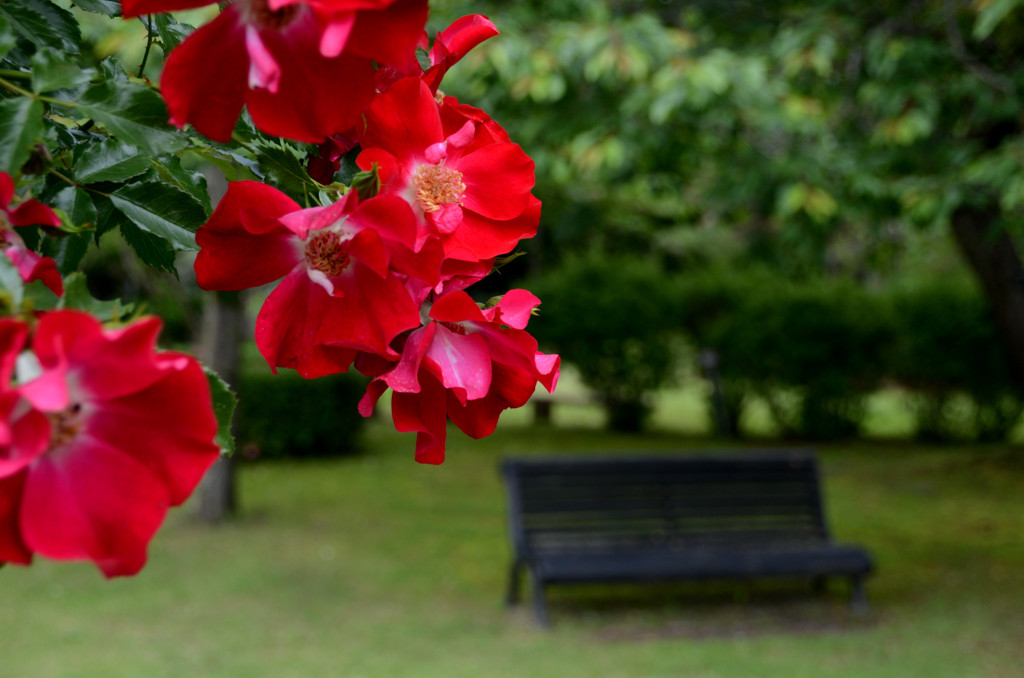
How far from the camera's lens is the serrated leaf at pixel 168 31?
2.23 ft

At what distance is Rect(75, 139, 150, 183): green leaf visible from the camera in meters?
0.65

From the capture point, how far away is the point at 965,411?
12383 millimetres

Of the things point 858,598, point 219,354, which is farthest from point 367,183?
point 219,354

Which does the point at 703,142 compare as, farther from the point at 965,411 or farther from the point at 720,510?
the point at 965,411

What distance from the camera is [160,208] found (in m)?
0.69

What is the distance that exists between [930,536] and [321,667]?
5463 mm

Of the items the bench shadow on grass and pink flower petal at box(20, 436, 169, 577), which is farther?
the bench shadow on grass

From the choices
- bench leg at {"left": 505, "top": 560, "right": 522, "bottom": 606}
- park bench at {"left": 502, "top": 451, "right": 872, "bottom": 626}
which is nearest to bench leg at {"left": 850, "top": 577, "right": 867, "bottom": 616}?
park bench at {"left": 502, "top": 451, "right": 872, "bottom": 626}

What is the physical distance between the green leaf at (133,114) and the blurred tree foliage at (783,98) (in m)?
3.79

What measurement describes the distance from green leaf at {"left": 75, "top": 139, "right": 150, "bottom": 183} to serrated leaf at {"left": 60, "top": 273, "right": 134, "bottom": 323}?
20cm

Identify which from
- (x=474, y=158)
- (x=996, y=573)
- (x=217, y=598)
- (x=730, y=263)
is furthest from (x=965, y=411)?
(x=474, y=158)

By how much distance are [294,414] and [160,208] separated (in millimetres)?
10674

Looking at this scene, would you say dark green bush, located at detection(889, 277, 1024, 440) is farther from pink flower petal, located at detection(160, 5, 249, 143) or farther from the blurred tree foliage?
pink flower petal, located at detection(160, 5, 249, 143)

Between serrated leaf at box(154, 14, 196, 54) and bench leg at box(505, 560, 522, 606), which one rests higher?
serrated leaf at box(154, 14, 196, 54)
